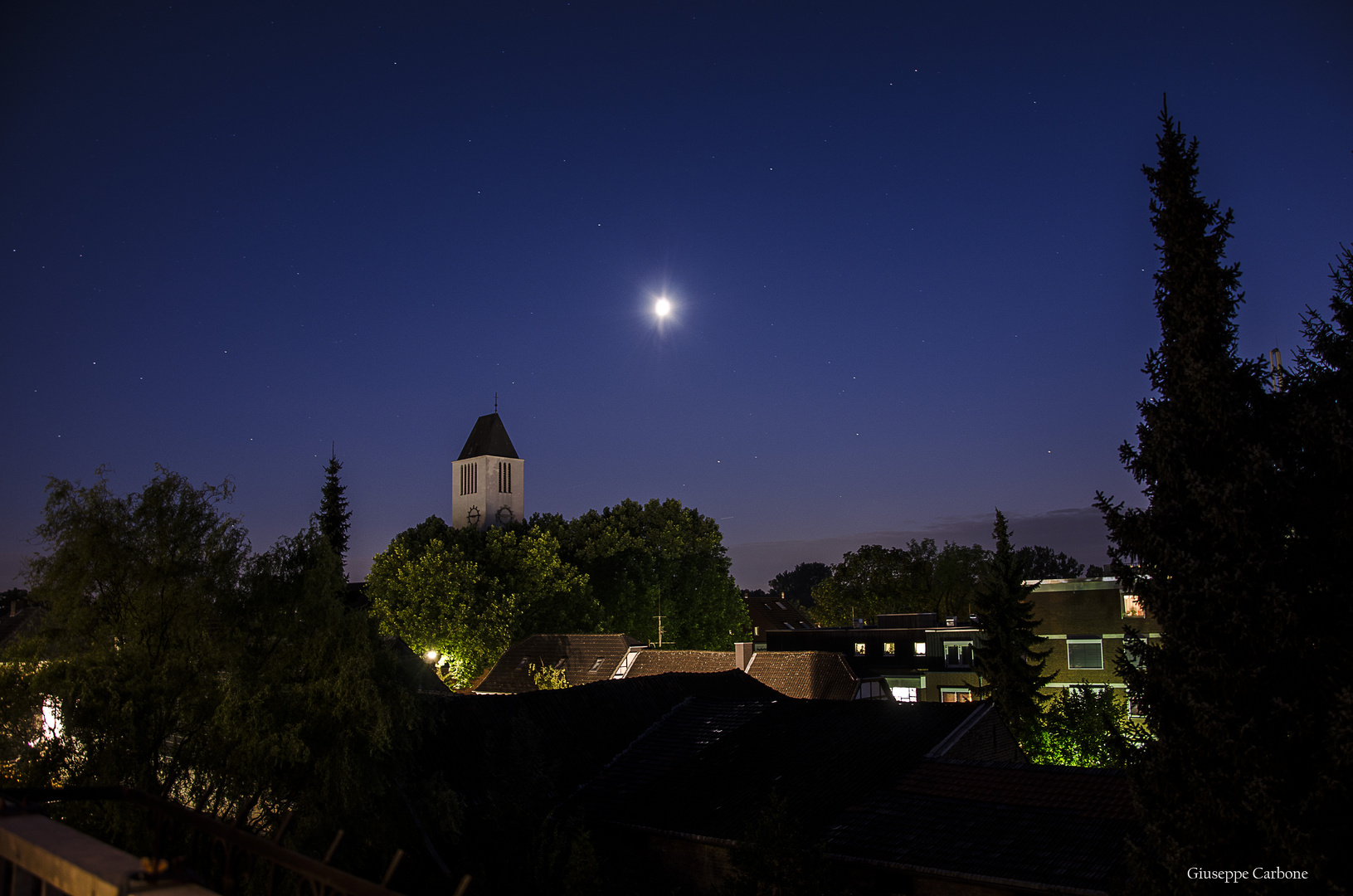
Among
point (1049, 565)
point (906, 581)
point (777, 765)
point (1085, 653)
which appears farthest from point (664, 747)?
point (1049, 565)

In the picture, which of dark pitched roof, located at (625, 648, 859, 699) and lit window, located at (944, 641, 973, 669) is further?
lit window, located at (944, 641, 973, 669)

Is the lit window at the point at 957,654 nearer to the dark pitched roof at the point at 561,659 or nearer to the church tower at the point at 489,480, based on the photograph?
the dark pitched roof at the point at 561,659

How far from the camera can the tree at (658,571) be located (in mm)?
56812

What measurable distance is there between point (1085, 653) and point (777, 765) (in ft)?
97.8

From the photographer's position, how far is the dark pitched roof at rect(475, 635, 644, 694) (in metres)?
41.5

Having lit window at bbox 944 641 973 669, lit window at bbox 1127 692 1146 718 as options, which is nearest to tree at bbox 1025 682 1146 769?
lit window at bbox 1127 692 1146 718

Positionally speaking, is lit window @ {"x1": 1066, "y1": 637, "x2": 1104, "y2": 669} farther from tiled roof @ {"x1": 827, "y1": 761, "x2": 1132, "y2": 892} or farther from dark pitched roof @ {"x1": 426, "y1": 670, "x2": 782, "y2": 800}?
tiled roof @ {"x1": 827, "y1": 761, "x2": 1132, "y2": 892}

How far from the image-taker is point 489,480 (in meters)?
83.7

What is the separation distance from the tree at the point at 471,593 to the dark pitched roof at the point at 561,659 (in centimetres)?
365

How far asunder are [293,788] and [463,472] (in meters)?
74.1

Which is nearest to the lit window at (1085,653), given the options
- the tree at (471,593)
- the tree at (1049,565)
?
the tree at (471,593)

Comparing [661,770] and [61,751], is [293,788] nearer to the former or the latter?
[61,751]

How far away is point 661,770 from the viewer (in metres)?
21.9

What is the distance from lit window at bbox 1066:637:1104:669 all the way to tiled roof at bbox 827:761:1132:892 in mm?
28909
